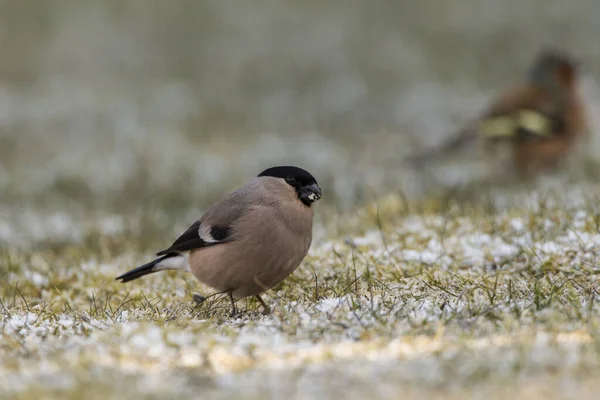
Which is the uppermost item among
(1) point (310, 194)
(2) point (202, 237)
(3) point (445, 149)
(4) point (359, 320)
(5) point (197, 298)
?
(3) point (445, 149)

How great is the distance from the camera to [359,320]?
4480 mm

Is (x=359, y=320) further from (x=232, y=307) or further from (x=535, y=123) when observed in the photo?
(x=535, y=123)

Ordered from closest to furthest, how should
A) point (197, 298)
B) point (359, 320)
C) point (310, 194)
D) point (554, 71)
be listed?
1. point (359, 320)
2. point (310, 194)
3. point (197, 298)
4. point (554, 71)

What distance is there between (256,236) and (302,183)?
528 millimetres

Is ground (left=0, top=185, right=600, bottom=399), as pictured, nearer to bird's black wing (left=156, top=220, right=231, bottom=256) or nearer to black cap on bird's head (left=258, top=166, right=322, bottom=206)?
bird's black wing (left=156, top=220, right=231, bottom=256)

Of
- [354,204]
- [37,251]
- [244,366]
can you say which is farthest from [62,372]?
[354,204]

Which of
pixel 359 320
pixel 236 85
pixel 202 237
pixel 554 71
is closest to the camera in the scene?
pixel 359 320

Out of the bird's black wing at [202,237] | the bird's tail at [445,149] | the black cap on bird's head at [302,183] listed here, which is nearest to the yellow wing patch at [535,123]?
the bird's tail at [445,149]

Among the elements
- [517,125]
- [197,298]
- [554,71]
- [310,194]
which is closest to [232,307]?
[197,298]

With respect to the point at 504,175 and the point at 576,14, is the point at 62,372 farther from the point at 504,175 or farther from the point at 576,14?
the point at 576,14

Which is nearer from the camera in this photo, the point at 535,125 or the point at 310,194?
the point at 310,194

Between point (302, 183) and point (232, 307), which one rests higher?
point (302, 183)

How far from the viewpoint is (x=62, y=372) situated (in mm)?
3721

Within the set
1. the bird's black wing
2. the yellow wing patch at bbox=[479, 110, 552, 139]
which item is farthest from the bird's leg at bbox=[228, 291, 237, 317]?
the yellow wing patch at bbox=[479, 110, 552, 139]
